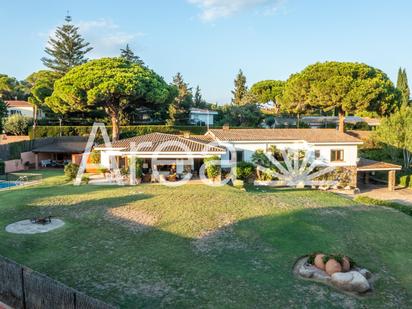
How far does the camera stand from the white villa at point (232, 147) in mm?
34188

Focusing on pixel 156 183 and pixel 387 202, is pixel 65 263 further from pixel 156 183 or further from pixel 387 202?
pixel 387 202

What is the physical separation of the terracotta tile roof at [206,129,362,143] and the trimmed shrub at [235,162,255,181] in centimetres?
319

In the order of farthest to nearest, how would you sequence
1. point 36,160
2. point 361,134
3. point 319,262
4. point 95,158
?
point 361,134, point 36,160, point 95,158, point 319,262

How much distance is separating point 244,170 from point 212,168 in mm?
4571

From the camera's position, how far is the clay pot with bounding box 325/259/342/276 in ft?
49.8

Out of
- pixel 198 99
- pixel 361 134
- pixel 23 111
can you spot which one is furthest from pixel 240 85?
pixel 23 111

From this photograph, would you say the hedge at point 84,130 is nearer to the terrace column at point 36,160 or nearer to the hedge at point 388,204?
the terrace column at point 36,160

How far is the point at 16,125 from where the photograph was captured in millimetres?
56500

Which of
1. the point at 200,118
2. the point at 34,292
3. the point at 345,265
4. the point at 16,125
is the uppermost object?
the point at 200,118

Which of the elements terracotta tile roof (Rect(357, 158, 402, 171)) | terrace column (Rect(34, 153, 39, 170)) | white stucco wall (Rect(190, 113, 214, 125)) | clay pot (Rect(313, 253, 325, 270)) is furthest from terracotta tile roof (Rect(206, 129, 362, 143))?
white stucco wall (Rect(190, 113, 214, 125))

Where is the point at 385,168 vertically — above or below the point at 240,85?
below

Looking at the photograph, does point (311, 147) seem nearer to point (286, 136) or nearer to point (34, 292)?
point (286, 136)

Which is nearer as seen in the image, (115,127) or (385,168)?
(385,168)

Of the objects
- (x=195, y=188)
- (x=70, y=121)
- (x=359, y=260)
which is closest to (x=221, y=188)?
(x=195, y=188)
